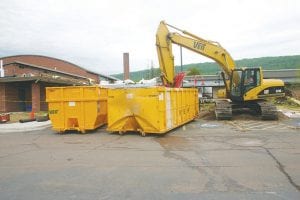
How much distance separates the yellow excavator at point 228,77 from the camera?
18.1 meters

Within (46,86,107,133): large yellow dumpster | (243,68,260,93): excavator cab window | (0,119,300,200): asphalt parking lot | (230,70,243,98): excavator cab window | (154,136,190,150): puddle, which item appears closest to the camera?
(0,119,300,200): asphalt parking lot

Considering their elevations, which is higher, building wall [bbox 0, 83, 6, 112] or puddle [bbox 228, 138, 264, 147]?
building wall [bbox 0, 83, 6, 112]

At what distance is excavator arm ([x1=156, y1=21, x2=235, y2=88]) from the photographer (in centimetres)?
1797

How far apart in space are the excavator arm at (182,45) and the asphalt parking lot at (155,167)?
5.52m

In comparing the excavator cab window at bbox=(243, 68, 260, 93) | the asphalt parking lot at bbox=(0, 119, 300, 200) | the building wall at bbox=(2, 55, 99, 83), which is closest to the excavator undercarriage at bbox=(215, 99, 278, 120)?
the excavator cab window at bbox=(243, 68, 260, 93)

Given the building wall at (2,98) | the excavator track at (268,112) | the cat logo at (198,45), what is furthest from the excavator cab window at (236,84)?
the building wall at (2,98)

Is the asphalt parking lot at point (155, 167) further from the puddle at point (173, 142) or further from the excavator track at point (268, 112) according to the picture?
the excavator track at point (268, 112)

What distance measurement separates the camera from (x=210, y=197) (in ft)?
18.4

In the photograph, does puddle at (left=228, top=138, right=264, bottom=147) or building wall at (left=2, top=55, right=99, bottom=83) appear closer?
puddle at (left=228, top=138, right=264, bottom=147)

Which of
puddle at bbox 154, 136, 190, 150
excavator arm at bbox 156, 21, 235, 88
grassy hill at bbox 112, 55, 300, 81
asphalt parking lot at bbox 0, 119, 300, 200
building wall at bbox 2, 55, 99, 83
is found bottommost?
asphalt parking lot at bbox 0, 119, 300, 200

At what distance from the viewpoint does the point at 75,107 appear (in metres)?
15.0

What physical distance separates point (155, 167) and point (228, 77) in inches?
527

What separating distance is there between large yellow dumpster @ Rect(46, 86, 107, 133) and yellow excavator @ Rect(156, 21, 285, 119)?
4431 mm

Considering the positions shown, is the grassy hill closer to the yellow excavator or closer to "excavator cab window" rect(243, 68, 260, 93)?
the yellow excavator
